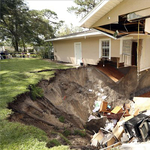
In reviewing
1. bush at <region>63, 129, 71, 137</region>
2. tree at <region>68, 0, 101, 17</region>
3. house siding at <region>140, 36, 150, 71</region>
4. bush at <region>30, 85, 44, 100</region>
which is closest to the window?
house siding at <region>140, 36, 150, 71</region>

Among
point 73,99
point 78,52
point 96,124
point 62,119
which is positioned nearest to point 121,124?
point 96,124

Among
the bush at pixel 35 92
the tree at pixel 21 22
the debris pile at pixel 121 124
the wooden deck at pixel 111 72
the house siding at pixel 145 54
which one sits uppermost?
the tree at pixel 21 22

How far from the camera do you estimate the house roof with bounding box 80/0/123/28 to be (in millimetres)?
3418

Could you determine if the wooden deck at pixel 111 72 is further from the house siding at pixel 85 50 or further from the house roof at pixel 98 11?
the house roof at pixel 98 11

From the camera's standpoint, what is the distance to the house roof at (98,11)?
11.2 ft

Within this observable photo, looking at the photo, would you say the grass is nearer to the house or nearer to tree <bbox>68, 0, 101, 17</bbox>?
the house

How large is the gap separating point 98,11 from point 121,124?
5.24m

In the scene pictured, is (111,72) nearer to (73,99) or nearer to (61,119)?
(73,99)

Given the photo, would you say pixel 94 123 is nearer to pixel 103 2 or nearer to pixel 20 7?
pixel 103 2

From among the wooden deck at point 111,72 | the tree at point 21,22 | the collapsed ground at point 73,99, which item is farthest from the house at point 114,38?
the tree at point 21,22

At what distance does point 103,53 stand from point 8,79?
7295mm

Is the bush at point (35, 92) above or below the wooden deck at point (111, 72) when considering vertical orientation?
below

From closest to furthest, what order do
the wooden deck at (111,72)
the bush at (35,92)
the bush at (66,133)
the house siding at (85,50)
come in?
the bush at (66,133) < the bush at (35,92) < the house siding at (85,50) < the wooden deck at (111,72)

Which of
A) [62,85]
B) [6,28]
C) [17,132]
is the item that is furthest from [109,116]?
[6,28]
